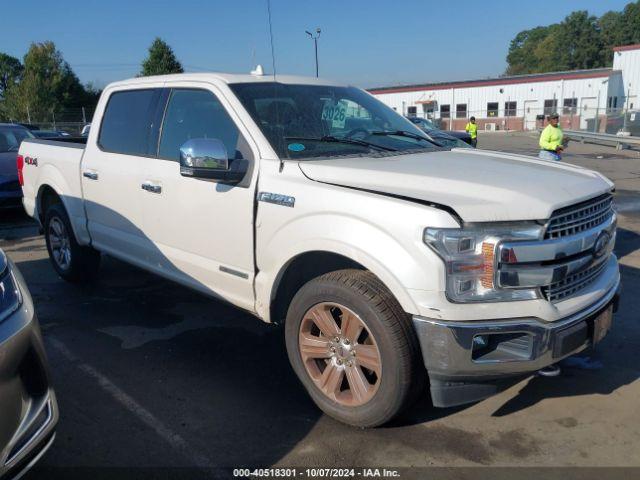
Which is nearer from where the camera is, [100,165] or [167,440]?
[167,440]

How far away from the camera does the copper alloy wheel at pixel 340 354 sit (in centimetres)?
308

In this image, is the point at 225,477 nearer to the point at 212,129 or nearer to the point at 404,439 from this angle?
the point at 404,439

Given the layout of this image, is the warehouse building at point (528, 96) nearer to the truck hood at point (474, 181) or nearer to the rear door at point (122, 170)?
the rear door at point (122, 170)

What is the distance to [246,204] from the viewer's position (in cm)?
355

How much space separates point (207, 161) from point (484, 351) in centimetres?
194

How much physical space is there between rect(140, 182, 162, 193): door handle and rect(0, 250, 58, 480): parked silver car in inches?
66.0

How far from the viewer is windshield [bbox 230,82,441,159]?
3695 millimetres

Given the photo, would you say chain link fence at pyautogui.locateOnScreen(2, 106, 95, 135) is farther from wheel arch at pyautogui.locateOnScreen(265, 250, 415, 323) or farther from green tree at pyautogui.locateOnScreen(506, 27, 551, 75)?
green tree at pyautogui.locateOnScreen(506, 27, 551, 75)

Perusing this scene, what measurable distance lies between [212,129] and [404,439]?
241 cm

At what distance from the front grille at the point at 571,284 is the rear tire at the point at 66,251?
460 cm

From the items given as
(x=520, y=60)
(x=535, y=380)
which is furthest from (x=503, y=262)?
(x=520, y=60)

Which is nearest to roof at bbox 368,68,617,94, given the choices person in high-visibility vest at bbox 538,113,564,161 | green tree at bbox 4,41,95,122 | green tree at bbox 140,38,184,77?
green tree at bbox 140,38,184,77

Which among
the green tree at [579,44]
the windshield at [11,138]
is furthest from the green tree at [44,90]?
the green tree at [579,44]

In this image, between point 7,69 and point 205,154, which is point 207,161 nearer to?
point 205,154
